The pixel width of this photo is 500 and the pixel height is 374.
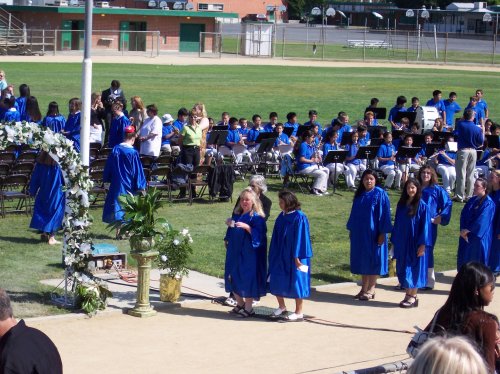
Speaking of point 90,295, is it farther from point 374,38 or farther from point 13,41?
point 374,38

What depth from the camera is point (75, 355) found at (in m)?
11.7

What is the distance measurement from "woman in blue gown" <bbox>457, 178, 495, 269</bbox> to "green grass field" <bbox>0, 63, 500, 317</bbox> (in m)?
2.00

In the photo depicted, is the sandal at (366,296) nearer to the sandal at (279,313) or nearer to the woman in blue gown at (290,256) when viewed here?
the woman in blue gown at (290,256)

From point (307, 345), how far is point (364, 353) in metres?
0.73

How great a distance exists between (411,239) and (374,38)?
85345mm

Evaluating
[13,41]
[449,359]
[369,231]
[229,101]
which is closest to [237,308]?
[369,231]

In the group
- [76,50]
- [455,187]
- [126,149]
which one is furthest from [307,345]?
[76,50]

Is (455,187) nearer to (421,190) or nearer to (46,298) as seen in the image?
(421,190)

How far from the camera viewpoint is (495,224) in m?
15.7

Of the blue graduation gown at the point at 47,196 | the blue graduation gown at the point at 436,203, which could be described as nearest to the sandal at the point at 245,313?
the blue graduation gown at the point at 436,203

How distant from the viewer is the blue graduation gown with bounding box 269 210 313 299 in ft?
43.4

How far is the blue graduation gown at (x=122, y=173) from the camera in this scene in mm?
17734

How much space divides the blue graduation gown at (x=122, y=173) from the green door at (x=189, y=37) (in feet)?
201

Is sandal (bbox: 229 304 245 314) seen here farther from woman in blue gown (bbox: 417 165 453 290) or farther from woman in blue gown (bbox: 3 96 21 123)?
woman in blue gown (bbox: 3 96 21 123)
